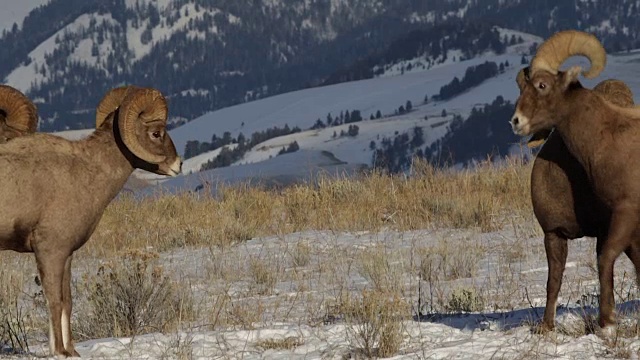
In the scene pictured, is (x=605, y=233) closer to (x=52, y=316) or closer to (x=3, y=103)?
(x=52, y=316)

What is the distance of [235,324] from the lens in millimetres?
7738

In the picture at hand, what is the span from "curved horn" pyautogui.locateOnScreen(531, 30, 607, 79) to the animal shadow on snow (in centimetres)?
136

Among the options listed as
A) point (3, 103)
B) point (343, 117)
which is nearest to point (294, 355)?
point (3, 103)

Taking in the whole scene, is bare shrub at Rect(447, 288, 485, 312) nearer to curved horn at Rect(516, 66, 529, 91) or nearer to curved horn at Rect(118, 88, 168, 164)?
curved horn at Rect(516, 66, 529, 91)

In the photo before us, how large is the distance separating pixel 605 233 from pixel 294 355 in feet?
5.89

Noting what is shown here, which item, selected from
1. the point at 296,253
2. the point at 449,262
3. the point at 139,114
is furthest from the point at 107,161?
the point at 296,253

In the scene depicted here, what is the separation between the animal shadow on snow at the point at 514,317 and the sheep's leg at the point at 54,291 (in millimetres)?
2129

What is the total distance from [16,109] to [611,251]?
3567 mm

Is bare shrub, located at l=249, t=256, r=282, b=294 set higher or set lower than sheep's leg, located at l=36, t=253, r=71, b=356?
lower

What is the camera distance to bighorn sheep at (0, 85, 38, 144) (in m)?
7.42

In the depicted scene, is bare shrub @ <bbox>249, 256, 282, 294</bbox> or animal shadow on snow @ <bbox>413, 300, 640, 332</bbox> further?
bare shrub @ <bbox>249, 256, 282, 294</bbox>

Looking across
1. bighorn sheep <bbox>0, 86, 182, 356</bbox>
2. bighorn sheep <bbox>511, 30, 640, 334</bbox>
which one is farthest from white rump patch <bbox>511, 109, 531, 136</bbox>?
bighorn sheep <bbox>0, 86, 182, 356</bbox>

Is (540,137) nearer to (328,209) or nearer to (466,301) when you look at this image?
(466,301)

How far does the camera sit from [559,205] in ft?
22.4
